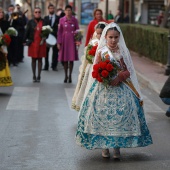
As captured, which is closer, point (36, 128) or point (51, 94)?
point (36, 128)

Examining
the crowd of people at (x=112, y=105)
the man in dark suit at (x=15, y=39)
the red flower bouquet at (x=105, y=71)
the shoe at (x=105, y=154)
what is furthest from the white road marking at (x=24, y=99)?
the man in dark suit at (x=15, y=39)

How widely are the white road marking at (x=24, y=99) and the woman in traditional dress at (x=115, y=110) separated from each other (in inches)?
193

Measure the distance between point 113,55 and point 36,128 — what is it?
2.89 m

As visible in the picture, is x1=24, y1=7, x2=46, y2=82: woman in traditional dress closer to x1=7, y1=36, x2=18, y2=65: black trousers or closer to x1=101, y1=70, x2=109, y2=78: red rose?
x1=7, y1=36, x2=18, y2=65: black trousers

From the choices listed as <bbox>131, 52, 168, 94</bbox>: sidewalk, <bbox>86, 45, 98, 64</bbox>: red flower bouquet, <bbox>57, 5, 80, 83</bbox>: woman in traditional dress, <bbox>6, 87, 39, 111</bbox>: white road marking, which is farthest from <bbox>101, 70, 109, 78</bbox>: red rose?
<bbox>57, 5, 80, 83</bbox>: woman in traditional dress

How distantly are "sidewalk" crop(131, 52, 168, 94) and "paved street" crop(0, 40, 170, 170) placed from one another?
22.1 inches

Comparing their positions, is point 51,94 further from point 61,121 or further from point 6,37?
point 61,121

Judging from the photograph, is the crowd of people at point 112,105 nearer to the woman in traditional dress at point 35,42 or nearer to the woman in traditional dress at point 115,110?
the woman in traditional dress at point 115,110

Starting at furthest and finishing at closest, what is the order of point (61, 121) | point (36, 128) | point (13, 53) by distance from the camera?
point (13, 53), point (61, 121), point (36, 128)

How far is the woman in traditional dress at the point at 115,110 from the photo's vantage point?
27.8 feet

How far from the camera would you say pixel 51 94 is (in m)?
15.9

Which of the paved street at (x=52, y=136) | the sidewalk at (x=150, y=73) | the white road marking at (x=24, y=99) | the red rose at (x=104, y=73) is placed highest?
the red rose at (x=104, y=73)

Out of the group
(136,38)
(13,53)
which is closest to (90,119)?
(13,53)

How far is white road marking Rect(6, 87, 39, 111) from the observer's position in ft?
44.8
